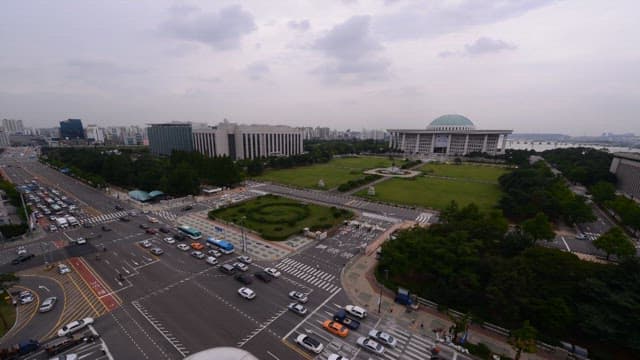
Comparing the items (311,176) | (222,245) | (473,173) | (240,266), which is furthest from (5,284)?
(473,173)

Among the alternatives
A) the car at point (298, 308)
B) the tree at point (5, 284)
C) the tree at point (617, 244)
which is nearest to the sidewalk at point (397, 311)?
the car at point (298, 308)

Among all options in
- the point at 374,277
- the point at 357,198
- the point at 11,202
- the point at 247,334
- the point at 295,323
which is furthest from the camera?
the point at 357,198

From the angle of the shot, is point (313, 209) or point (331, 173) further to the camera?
point (331, 173)

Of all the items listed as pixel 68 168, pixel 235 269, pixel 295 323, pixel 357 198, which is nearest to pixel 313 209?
pixel 357 198

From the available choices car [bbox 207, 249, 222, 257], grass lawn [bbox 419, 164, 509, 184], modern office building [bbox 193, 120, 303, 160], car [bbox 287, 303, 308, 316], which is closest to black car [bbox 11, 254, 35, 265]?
car [bbox 207, 249, 222, 257]

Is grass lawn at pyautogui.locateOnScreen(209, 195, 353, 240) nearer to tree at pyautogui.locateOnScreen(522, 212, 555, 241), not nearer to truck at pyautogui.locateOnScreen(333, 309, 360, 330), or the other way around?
truck at pyautogui.locateOnScreen(333, 309, 360, 330)

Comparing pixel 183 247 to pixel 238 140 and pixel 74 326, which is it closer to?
pixel 74 326

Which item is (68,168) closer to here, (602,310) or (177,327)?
(177,327)
